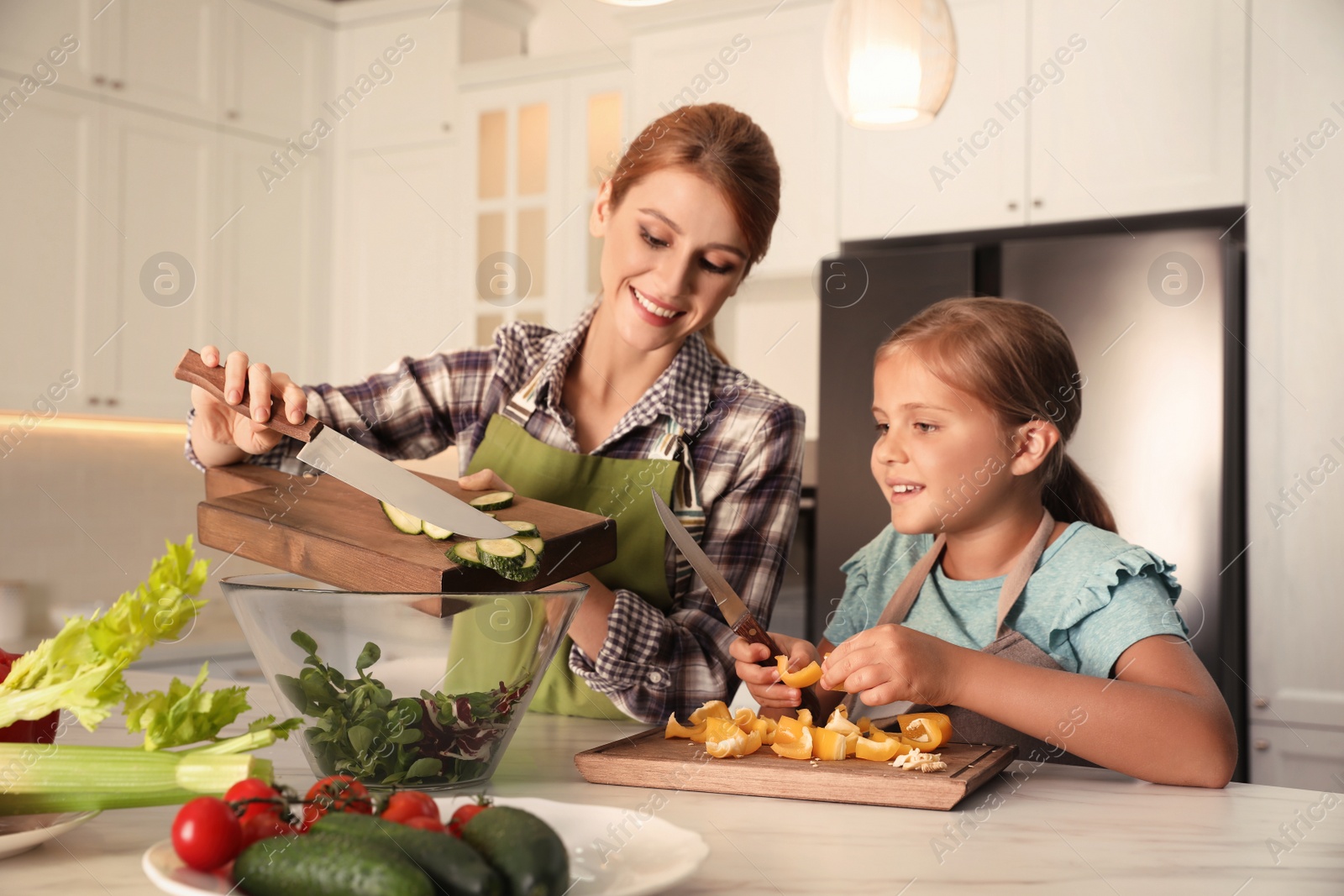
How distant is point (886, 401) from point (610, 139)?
2.05m

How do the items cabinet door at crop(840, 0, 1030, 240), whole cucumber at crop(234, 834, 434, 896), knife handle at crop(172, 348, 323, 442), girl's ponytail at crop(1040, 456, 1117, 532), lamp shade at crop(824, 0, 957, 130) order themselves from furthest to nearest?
cabinet door at crop(840, 0, 1030, 240) → lamp shade at crop(824, 0, 957, 130) → girl's ponytail at crop(1040, 456, 1117, 532) → knife handle at crop(172, 348, 323, 442) → whole cucumber at crop(234, 834, 434, 896)

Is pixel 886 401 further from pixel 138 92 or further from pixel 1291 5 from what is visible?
pixel 138 92

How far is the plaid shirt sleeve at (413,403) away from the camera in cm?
135

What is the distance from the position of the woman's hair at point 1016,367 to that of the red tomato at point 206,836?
90 centimetres

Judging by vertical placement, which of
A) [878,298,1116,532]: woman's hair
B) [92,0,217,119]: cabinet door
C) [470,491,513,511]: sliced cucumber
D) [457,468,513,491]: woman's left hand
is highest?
[92,0,217,119]: cabinet door

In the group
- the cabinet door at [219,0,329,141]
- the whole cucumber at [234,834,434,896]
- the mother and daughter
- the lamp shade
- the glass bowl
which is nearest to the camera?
the whole cucumber at [234,834,434,896]

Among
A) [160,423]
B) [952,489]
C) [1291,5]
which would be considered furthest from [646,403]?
[160,423]

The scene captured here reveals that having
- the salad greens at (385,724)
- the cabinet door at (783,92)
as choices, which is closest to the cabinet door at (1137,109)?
the cabinet door at (783,92)

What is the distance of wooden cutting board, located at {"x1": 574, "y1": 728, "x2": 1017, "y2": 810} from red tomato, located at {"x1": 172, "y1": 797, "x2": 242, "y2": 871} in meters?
0.35

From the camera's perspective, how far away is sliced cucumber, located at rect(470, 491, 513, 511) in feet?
3.17

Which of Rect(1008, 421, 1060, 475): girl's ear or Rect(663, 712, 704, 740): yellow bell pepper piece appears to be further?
Rect(1008, 421, 1060, 475): girl's ear

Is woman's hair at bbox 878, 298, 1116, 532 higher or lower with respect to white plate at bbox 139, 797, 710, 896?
higher

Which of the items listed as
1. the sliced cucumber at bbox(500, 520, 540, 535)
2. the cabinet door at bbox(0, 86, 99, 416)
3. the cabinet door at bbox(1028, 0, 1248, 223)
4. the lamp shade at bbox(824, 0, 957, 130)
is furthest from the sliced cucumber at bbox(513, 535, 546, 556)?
the cabinet door at bbox(0, 86, 99, 416)

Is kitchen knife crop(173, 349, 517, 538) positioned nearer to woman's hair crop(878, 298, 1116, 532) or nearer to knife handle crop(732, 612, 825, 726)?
knife handle crop(732, 612, 825, 726)
